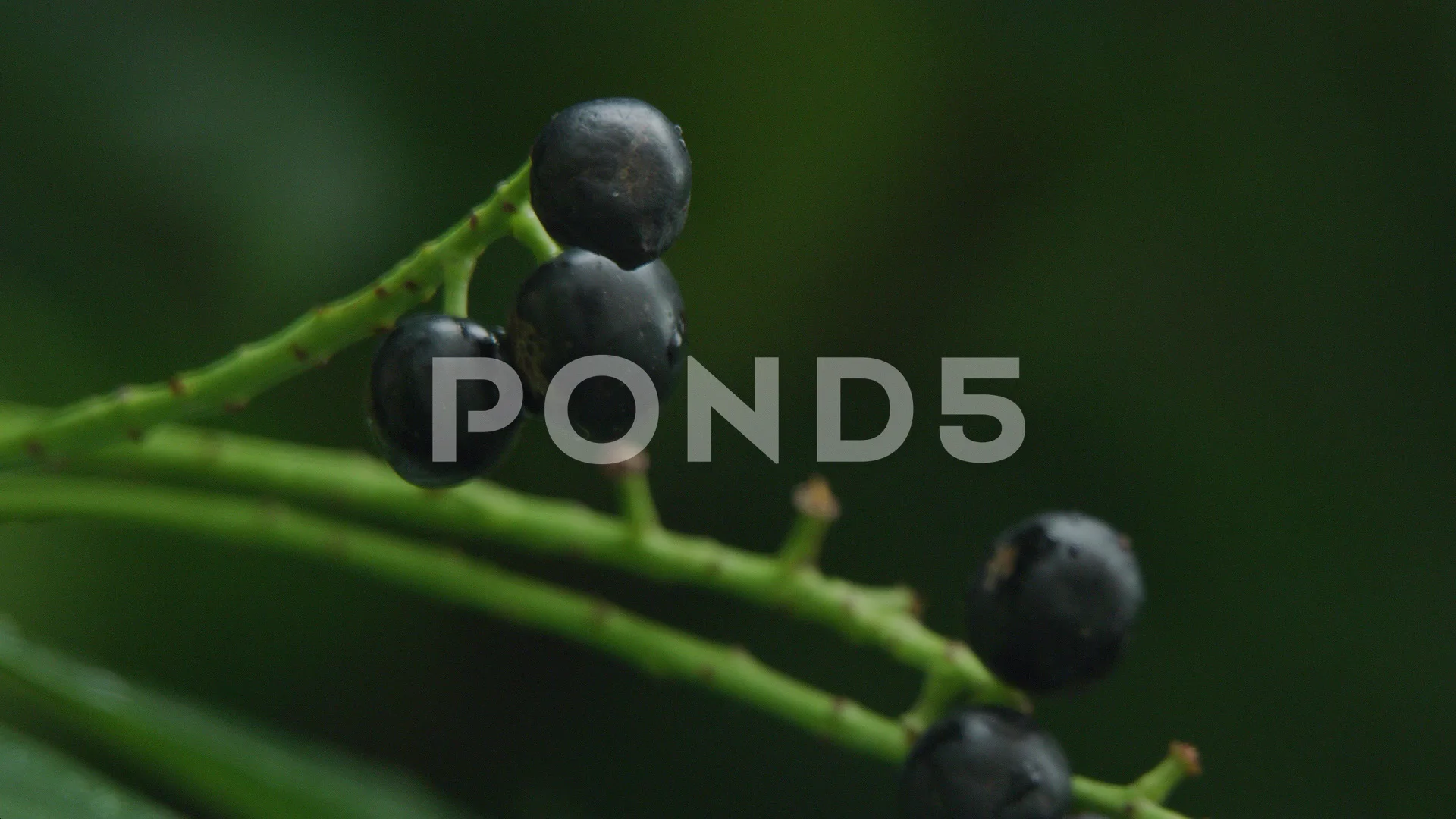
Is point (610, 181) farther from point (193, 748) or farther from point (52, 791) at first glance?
point (193, 748)

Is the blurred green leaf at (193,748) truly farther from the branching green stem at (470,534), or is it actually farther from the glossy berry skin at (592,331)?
the glossy berry skin at (592,331)

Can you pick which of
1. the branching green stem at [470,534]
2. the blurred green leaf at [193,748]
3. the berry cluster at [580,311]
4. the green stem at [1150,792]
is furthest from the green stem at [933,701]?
the blurred green leaf at [193,748]

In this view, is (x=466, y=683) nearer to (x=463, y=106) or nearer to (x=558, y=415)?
(x=463, y=106)

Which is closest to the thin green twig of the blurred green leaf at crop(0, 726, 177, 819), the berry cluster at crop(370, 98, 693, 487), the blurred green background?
the blurred green leaf at crop(0, 726, 177, 819)

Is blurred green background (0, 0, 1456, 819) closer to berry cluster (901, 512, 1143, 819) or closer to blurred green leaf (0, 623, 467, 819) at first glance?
blurred green leaf (0, 623, 467, 819)

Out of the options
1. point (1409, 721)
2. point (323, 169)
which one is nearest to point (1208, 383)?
point (1409, 721)
